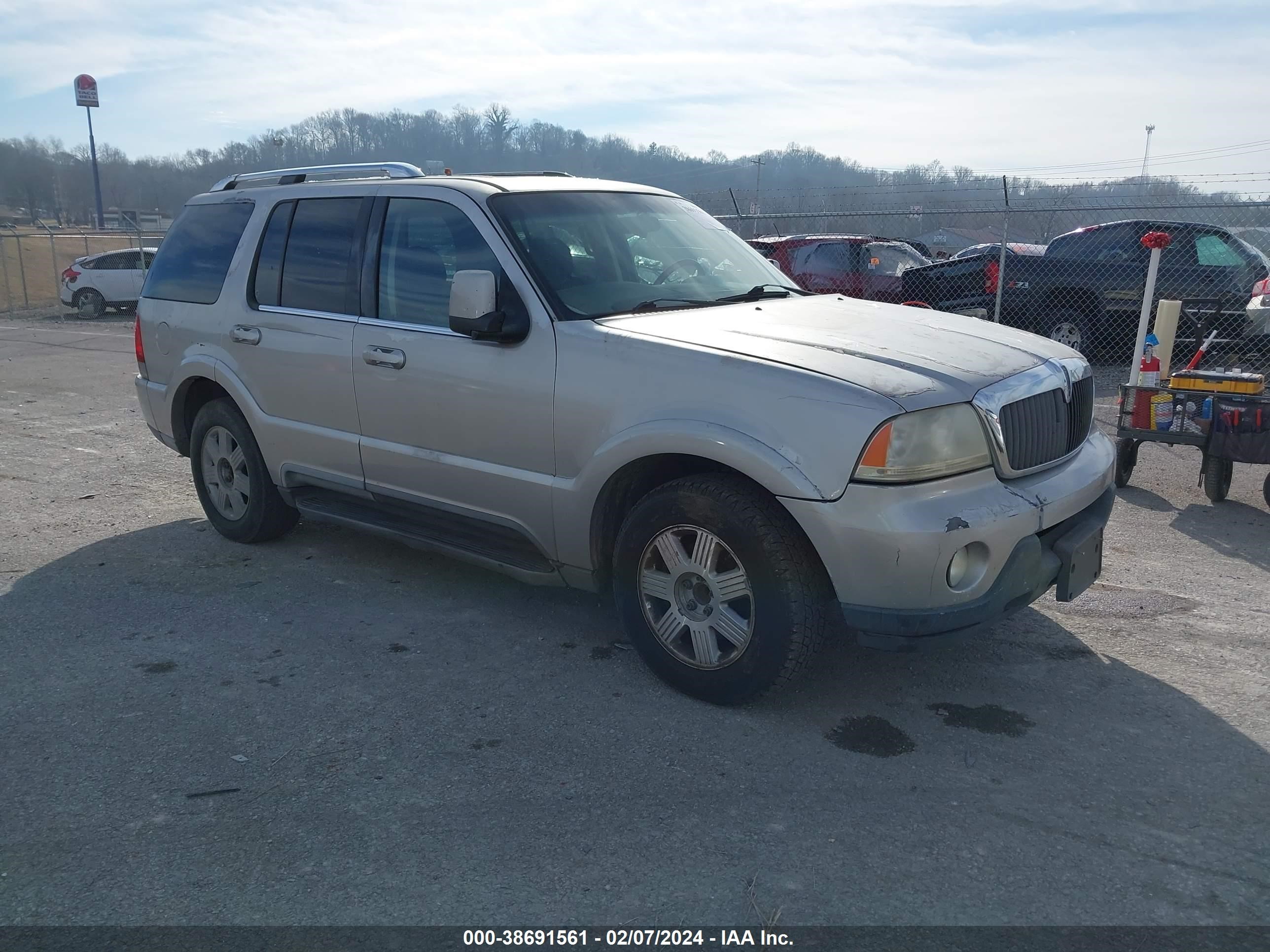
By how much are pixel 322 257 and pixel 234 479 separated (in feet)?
5.00

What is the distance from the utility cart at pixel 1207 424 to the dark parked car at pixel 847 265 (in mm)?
7388

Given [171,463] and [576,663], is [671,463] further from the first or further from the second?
[171,463]

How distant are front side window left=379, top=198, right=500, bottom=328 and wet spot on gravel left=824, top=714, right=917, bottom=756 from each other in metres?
2.25

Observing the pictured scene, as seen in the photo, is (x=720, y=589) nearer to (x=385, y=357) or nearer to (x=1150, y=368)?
(x=385, y=357)

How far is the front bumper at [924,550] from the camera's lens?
3.30 m

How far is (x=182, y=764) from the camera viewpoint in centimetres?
348

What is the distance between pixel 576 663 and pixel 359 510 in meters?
1.49

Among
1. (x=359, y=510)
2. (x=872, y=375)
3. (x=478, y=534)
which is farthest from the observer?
(x=359, y=510)

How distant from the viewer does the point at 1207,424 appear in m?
6.41

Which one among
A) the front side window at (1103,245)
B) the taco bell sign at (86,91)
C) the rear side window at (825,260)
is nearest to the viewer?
the front side window at (1103,245)

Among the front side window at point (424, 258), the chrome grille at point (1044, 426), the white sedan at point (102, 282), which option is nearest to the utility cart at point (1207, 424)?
the chrome grille at point (1044, 426)

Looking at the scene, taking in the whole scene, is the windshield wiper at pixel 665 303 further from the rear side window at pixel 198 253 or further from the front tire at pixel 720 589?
the rear side window at pixel 198 253

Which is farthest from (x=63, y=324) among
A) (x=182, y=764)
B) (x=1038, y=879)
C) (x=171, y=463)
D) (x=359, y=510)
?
(x=1038, y=879)

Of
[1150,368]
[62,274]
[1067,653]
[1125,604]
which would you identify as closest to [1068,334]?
[1150,368]
